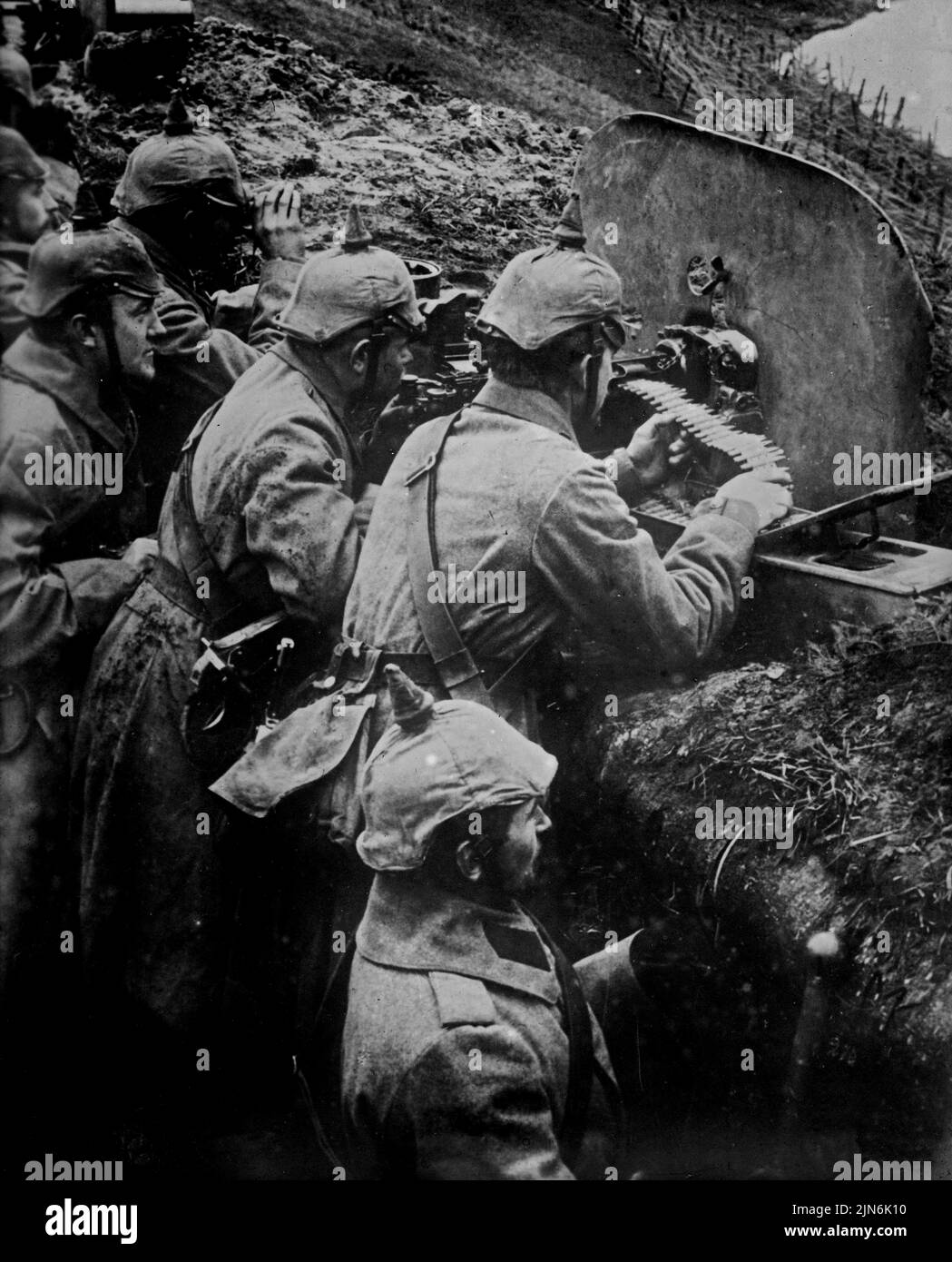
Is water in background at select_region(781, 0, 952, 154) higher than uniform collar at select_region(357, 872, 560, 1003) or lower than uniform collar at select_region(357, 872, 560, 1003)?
higher

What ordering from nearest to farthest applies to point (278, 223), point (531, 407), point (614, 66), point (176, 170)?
point (531, 407) → point (176, 170) → point (278, 223) → point (614, 66)

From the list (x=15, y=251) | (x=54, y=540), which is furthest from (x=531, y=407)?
(x=15, y=251)

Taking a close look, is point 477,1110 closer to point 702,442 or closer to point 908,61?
point 702,442

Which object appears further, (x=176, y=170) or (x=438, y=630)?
(x=176, y=170)

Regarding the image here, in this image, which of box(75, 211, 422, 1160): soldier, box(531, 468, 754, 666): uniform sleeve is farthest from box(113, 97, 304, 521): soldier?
box(531, 468, 754, 666): uniform sleeve

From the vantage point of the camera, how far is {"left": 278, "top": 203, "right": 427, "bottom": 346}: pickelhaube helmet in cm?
488

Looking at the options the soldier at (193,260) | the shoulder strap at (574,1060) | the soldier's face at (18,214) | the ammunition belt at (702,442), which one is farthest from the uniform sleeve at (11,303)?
the shoulder strap at (574,1060)

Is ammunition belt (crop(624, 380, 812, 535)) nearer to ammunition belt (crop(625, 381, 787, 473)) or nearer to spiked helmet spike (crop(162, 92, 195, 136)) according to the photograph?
ammunition belt (crop(625, 381, 787, 473))

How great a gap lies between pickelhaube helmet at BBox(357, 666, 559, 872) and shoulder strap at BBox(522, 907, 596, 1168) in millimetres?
439

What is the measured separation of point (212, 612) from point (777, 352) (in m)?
2.00

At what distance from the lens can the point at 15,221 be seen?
4.93 metres

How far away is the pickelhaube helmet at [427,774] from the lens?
455 cm
